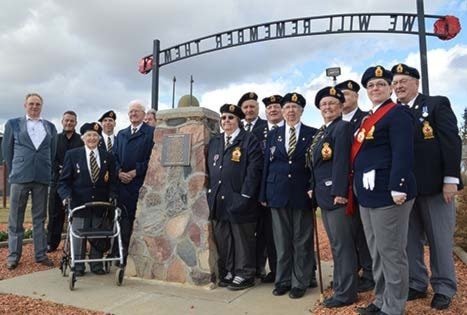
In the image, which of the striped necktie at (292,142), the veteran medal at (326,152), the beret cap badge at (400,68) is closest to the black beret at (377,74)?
the beret cap badge at (400,68)

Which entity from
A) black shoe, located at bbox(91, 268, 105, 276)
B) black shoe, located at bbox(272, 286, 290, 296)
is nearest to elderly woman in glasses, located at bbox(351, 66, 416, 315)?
black shoe, located at bbox(272, 286, 290, 296)

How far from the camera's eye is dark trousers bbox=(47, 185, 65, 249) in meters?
6.49

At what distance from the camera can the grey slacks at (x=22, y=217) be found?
562 cm

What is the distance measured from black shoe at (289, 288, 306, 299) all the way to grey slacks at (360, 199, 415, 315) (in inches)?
39.0

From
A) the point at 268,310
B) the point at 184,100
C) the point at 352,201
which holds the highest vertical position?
the point at 184,100

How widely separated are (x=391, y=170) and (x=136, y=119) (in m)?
3.46

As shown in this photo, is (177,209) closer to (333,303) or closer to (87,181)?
(87,181)

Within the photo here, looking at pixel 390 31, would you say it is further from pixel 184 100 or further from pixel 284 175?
pixel 184 100

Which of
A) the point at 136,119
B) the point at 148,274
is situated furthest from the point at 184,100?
the point at 148,274

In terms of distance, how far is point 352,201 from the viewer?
362cm

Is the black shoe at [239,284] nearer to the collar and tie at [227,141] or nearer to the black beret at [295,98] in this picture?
the collar and tie at [227,141]

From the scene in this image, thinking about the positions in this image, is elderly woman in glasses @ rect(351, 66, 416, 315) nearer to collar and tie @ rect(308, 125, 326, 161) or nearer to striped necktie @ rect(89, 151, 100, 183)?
collar and tie @ rect(308, 125, 326, 161)

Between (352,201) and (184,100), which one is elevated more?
(184,100)

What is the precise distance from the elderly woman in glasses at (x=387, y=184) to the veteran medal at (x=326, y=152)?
0.39 metres
